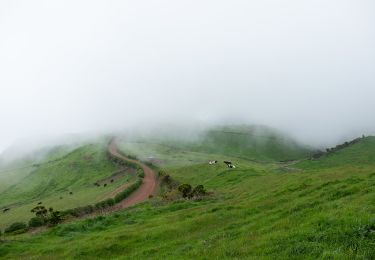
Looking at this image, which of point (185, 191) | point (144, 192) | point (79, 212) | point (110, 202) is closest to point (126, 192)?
point (144, 192)

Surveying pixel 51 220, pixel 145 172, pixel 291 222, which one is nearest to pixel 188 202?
pixel 51 220

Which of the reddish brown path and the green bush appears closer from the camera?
the reddish brown path

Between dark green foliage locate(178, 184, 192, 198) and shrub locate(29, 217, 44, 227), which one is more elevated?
dark green foliage locate(178, 184, 192, 198)

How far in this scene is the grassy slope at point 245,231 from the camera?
19750 mm

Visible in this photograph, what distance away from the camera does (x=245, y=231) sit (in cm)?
2719

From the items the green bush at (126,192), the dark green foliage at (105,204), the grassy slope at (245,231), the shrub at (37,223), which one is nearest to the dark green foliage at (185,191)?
the grassy slope at (245,231)

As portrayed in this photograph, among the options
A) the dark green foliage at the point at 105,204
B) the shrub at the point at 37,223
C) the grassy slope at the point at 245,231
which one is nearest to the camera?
the grassy slope at the point at 245,231

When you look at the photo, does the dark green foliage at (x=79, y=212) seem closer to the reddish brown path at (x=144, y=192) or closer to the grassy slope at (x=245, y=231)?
the reddish brown path at (x=144, y=192)

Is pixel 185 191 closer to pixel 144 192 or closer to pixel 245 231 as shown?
pixel 144 192

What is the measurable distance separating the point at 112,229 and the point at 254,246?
24.0 m

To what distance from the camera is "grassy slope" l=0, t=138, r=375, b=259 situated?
19.8 meters

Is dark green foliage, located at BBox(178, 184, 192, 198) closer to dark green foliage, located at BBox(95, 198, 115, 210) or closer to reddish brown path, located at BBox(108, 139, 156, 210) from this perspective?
reddish brown path, located at BBox(108, 139, 156, 210)

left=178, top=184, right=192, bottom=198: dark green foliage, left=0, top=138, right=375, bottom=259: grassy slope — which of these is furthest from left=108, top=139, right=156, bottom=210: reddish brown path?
left=0, top=138, right=375, bottom=259: grassy slope

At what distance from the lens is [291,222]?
83.8 feet
